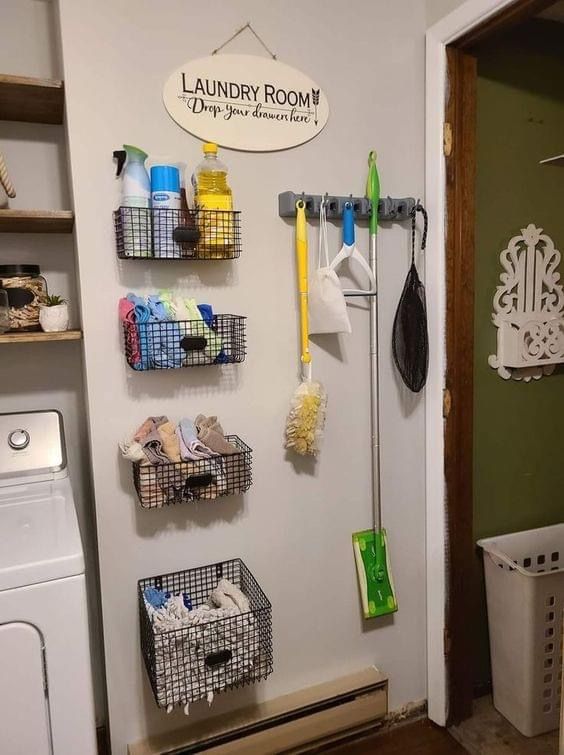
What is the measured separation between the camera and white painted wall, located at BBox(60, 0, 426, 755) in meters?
1.57

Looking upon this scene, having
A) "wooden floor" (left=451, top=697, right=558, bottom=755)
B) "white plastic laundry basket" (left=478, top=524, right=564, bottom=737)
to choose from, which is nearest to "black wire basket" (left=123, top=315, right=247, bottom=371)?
"white plastic laundry basket" (left=478, top=524, right=564, bottom=737)

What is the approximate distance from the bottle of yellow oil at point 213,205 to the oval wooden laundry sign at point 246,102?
0.10 meters

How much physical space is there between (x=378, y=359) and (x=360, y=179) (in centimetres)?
55

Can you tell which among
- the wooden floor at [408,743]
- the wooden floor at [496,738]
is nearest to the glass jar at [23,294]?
the wooden floor at [408,743]

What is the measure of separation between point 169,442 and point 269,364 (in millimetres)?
380

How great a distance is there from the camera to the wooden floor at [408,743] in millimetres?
1919

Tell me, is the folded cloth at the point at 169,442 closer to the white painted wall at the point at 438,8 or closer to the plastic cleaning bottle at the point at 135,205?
the plastic cleaning bottle at the point at 135,205

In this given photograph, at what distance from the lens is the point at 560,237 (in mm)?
2176

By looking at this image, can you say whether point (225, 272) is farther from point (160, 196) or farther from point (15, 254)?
point (15, 254)

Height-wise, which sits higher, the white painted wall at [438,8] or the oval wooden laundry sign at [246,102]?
the white painted wall at [438,8]

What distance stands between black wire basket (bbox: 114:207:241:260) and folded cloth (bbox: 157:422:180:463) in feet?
1.45

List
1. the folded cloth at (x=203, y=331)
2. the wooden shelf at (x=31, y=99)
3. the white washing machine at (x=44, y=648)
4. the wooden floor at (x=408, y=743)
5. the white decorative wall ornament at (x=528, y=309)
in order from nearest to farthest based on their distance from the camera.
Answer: the white washing machine at (x=44, y=648), the wooden shelf at (x=31, y=99), the folded cloth at (x=203, y=331), the wooden floor at (x=408, y=743), the white decorative wall ornament at (x=528, y=309)

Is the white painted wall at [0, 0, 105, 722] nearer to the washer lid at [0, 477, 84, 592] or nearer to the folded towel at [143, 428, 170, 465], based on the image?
the washer lid at [0, 477, 84, 592]

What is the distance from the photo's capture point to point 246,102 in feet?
5.49
